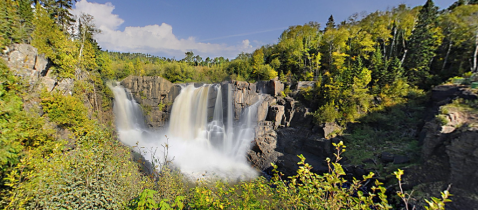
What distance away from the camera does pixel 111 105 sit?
23250 mm

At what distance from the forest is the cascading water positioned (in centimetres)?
276

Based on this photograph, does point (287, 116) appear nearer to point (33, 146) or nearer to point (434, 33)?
point (434, 33)

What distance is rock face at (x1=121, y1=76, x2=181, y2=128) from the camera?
83.4ft

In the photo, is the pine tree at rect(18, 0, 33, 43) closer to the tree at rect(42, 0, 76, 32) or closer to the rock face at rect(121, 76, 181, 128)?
the tree at rect(42, 0, 76, 32)

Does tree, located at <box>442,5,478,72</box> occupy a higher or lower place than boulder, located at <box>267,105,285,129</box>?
→ higher

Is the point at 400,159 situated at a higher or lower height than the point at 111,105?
higher

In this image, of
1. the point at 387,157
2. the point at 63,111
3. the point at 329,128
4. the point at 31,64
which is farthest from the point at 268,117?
the point at 31,64

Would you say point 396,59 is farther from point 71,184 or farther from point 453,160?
point 71,184

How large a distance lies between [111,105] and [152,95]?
5.21 meters

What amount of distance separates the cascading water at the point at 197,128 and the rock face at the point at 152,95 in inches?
34.7

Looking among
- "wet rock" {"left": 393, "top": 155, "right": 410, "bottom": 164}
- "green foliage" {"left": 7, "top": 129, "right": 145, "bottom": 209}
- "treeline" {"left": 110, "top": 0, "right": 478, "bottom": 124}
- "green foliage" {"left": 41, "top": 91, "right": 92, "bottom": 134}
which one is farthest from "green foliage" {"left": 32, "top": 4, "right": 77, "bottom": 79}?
"wet rock" {"left": 393, "top": 155, "right": 410, "bottom": 164}

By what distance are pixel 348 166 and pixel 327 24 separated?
1728 inches

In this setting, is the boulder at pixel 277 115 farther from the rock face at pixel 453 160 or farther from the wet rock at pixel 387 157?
the rock face at pixel 453 160

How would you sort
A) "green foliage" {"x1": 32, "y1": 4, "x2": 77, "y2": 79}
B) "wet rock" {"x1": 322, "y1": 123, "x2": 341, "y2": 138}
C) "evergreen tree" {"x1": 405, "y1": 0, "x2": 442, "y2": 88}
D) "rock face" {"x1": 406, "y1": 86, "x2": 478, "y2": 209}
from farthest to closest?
1. "evergreen tree" {"x1": 405, "y1": 0, "x2": 442, "y2": 88}
2. "wet rock" {"x1": 322, "y1": 123, "x2": 341, "y2": 138}
3. "green foliage" {"x1": 32, "y1": 4, "x2": 77, "y2": 79}
4. "rock face" {"x1": 406, "y1": 86, "x2": 478, "y2": 209}
